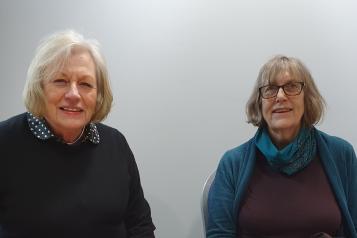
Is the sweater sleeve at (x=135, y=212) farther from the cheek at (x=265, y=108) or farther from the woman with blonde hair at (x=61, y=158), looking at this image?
the cheek at (x=265, y=108)

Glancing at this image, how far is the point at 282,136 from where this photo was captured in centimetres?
153

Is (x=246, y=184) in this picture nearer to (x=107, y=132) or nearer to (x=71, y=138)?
(x=107, y=132)

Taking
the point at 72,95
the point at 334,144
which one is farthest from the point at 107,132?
the point at 334,144

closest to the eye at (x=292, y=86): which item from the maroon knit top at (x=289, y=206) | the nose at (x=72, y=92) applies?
the maroon knit top at (x=289, y=206)

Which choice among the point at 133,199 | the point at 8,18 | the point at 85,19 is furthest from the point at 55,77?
the point at 8,18

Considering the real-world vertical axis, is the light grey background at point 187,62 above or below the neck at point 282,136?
above

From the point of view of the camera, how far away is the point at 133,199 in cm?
143

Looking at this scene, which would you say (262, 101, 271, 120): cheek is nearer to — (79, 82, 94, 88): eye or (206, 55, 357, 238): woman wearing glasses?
(206, 55, 357, 238): woman wearing glasses

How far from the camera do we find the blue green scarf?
145 centimetres

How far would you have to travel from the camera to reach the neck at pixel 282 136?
1521 millimetres

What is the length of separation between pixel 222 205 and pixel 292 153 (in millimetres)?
338

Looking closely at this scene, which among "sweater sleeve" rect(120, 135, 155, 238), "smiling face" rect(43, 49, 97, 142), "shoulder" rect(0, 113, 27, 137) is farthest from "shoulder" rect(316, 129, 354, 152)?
"shoulder" rect(0, 113, 27, 137)

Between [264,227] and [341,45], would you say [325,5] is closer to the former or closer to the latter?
[341,45]

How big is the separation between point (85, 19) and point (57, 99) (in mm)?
704
